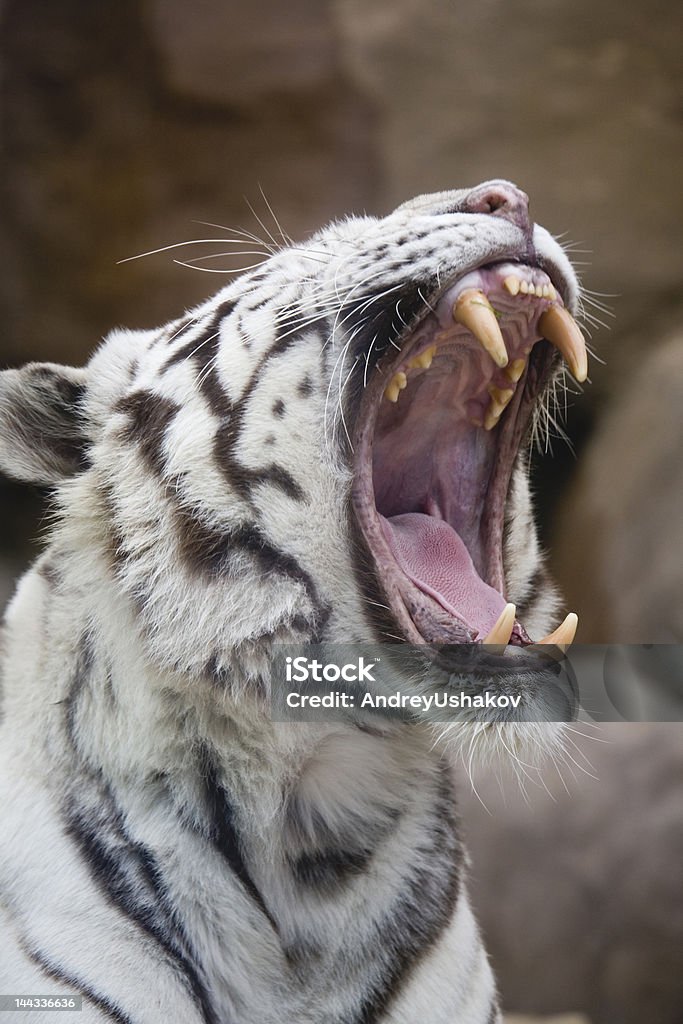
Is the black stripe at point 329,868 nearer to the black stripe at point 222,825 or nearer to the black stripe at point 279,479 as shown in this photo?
the black stripe at point 222,825

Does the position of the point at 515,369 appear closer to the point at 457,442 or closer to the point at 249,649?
the point at 457,442

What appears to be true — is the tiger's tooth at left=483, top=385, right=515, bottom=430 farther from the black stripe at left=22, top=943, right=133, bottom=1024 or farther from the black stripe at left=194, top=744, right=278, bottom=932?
the black stripe at left=22, top=943, right=133, bottom=1024

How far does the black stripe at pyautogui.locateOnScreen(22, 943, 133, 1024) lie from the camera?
786mm

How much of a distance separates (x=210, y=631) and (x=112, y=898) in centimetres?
24

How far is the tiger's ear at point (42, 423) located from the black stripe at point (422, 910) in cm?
47

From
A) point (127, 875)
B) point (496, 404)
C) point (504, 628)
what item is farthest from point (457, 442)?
point (127, 875)

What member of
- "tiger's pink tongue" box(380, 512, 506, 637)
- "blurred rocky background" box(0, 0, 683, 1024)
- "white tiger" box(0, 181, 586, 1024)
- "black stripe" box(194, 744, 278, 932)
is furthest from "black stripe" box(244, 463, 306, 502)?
"blurred rocky background" box(0, 0, 683, 1024)

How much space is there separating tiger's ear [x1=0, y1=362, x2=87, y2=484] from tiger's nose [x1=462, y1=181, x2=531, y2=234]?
0.41 metres

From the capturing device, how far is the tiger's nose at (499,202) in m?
0.89

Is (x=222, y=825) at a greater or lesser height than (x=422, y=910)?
greater

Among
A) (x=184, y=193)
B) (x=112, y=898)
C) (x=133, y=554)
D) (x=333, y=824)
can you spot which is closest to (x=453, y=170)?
(x=184, y=193)

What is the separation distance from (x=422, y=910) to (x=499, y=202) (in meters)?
0.64

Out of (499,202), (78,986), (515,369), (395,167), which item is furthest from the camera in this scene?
(395,167)

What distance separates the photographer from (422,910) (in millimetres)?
888
